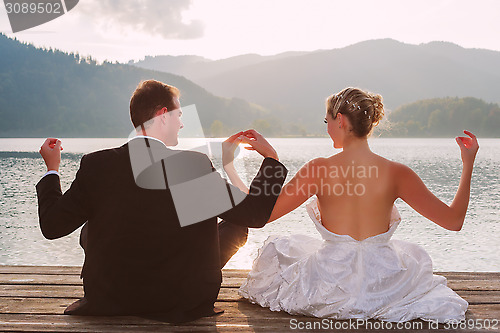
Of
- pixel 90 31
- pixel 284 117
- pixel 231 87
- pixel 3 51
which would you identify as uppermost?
pixel 90 31

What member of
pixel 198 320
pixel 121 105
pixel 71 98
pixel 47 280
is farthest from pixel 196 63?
pixel 198 320

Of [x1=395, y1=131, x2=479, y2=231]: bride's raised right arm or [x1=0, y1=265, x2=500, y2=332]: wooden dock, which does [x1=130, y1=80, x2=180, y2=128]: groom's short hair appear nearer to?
[x1=0, y1=265, x2=500, y2=332]: wooden dock

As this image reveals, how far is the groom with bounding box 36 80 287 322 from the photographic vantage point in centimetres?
235

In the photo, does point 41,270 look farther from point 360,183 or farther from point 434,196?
point 434,196

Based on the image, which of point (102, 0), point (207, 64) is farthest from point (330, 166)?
point (207, 64)

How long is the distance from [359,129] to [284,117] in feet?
304

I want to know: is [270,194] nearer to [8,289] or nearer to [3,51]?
[8,289]

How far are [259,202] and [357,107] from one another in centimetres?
79

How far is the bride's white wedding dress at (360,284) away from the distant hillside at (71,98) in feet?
228

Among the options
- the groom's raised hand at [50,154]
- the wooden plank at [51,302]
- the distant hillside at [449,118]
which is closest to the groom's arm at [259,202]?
the wooden plank at [51,302]

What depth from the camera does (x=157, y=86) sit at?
2.42 metres

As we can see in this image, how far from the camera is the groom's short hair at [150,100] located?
94.8 inches

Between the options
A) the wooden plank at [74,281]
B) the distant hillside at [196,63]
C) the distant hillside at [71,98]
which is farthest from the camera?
the distant hillside at [196,63]

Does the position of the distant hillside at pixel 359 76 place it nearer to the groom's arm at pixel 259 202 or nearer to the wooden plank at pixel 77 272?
the wooden plank at pixel 77 272
